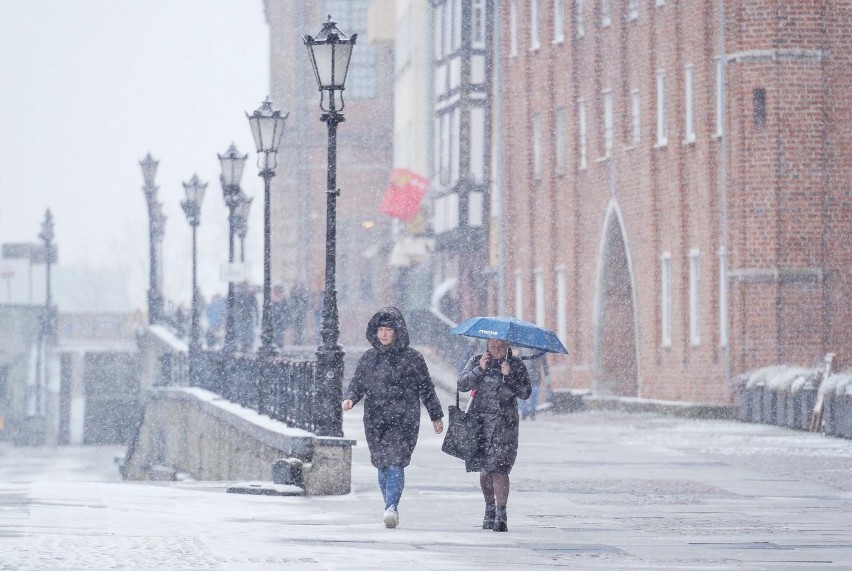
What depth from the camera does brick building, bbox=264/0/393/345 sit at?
73.9 meters

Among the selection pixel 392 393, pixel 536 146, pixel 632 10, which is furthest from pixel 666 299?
pixel 392 393

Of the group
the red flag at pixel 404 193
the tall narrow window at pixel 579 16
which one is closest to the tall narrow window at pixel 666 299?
the tall narrow window at pixel 579 16

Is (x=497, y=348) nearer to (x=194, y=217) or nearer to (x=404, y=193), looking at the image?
(x=194, y=217)

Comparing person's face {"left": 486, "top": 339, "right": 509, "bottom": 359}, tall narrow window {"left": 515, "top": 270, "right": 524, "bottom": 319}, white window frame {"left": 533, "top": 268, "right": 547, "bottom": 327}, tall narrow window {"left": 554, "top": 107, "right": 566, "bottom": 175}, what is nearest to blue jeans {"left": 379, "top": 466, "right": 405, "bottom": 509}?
person's face {"left": 486, "top": 339, "right": 509, "bottom": 359}

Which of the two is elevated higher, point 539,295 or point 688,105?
point 688,105

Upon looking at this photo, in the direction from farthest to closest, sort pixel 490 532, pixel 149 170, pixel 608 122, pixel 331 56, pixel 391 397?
pixel 149 170, pixel 608 122, pixel 331 56, pixel 391 397, pixel 490 532

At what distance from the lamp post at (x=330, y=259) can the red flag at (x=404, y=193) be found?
36160 millimetres

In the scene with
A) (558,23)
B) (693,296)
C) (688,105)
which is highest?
(558,23)

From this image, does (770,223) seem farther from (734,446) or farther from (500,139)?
(500,139)

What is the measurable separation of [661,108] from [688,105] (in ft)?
5.84

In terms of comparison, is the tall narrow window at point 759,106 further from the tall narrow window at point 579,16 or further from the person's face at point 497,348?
the person's face at point 497,348

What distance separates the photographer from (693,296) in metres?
38.2

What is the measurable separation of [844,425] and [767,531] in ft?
41.2

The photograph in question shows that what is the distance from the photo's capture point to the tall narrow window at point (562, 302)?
45.9m
